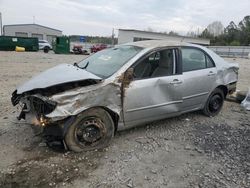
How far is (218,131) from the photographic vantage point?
476cm

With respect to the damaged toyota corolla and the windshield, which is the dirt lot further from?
the windshield

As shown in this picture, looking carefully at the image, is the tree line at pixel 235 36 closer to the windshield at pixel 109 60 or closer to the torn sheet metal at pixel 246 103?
the torn sheet metal at pixel 246 103

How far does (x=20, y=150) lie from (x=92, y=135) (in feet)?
3.48

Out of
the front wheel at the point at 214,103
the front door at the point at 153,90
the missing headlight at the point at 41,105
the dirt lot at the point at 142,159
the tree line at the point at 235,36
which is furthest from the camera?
the tree line at the point at 235,36

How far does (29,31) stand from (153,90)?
187 ft

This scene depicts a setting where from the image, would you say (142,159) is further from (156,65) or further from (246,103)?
(246,103)

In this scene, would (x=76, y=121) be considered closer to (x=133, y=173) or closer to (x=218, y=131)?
(x=133, y=173)

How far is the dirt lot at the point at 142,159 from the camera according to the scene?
3.15 metres

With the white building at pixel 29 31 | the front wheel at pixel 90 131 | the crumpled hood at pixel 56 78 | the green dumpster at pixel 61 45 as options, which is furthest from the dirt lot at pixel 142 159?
the white building at pixel 29 31

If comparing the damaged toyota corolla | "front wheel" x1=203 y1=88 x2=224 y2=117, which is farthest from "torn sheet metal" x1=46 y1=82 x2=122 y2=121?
"front wheel" x1=203 y1=88 x2=224 y2=117

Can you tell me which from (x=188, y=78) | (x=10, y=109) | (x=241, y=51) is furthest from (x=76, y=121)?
(x=241, y=51)

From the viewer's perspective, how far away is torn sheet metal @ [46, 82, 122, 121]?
134 inches

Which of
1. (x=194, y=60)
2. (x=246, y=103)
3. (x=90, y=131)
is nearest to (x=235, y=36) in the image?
(x=246, y=103)

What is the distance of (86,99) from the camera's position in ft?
11.7
